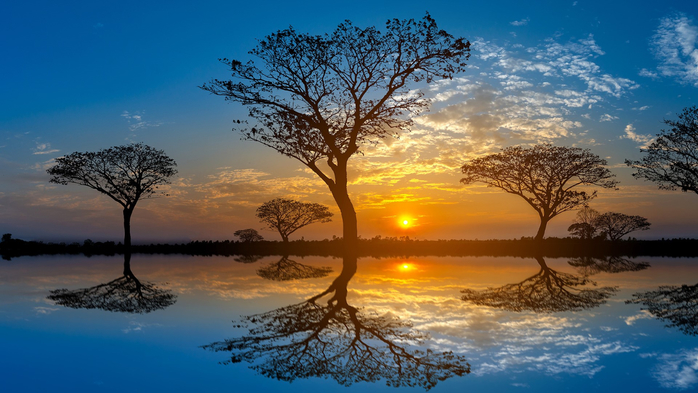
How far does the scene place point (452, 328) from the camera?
211 inches

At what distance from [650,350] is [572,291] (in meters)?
4.27

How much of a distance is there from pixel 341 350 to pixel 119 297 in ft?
19.7

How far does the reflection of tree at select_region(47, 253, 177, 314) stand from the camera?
281 inches

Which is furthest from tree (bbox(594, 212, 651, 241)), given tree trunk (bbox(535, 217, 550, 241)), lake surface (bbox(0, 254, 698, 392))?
lake surface (bbox(0, 254, 698, 392))

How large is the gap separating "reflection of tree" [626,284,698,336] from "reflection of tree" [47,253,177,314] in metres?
8.00

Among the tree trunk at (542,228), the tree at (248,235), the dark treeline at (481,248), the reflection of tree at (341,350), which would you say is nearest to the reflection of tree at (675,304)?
the reflection of tree at (341,350)

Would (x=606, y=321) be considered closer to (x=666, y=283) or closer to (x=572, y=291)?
(x=572, y=291)

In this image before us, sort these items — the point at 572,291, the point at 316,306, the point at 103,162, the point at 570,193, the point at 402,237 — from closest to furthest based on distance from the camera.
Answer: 1. the point at 316,306
2. the point at 572,291
3. the point at 402,237
4. the point at 570,193
5. the point at 103,162

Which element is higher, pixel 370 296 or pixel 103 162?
pixel 103 162

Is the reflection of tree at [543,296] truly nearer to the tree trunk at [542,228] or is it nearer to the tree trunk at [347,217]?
the tree trunk at [347,217]

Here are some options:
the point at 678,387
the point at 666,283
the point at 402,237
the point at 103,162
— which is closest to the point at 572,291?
the point at 666,283

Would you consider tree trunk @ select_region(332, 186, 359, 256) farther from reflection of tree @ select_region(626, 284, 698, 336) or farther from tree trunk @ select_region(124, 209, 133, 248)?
tree trunk @ select_region(124, 209, 133, 248)

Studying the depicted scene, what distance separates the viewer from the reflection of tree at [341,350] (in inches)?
151

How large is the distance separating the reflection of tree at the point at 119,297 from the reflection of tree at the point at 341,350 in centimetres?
244
